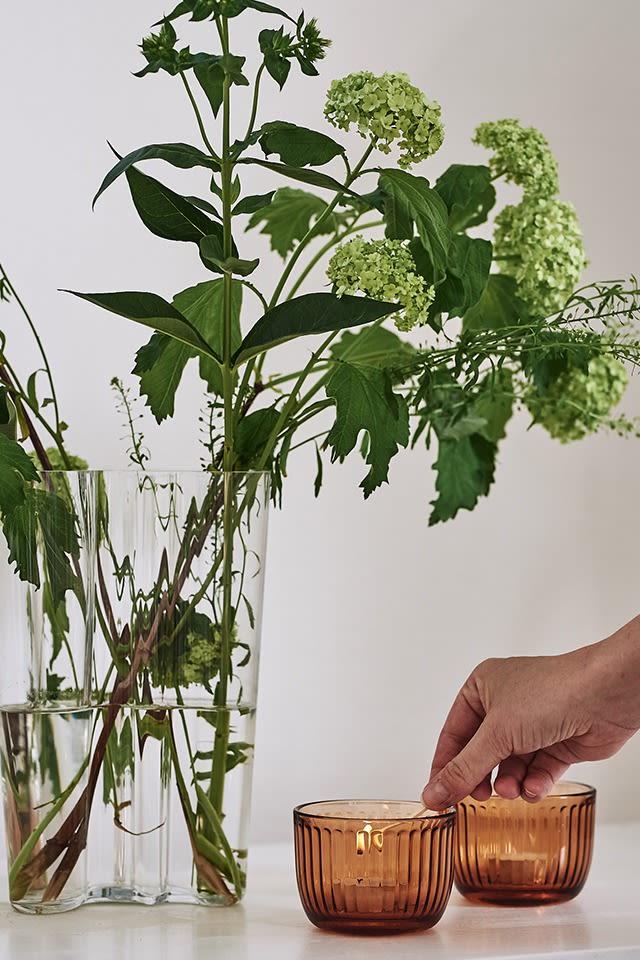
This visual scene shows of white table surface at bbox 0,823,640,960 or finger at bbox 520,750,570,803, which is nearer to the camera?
white table surface at bbox 0,823,640,960

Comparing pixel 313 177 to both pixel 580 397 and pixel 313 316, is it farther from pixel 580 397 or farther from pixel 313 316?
pixel 580 397

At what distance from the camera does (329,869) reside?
31.6 inches

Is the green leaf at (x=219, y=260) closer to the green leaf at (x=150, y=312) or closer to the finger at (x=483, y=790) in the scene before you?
the green leaf at (x=150, y=312)

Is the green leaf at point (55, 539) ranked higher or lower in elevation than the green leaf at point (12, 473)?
lower

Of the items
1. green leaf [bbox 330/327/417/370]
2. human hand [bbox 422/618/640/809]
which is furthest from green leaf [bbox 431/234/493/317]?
human hand [bbox 422/618/640/809]

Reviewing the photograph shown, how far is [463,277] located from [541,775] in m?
0.40

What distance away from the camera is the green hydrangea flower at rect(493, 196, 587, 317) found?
3.43 feet

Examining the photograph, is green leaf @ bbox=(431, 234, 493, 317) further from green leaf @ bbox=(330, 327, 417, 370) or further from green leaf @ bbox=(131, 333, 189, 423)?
green leaf @ bbox=(131, 333, 189, 423)

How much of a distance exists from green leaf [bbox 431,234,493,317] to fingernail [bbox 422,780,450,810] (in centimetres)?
37

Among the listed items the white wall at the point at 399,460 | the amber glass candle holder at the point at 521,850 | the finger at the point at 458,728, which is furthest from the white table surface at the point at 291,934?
the white wall at the point at 399,460

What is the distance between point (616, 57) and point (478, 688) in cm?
87

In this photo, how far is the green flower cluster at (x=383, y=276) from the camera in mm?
838

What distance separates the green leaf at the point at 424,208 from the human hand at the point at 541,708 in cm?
29

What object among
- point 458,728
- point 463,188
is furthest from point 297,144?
point 458,728
